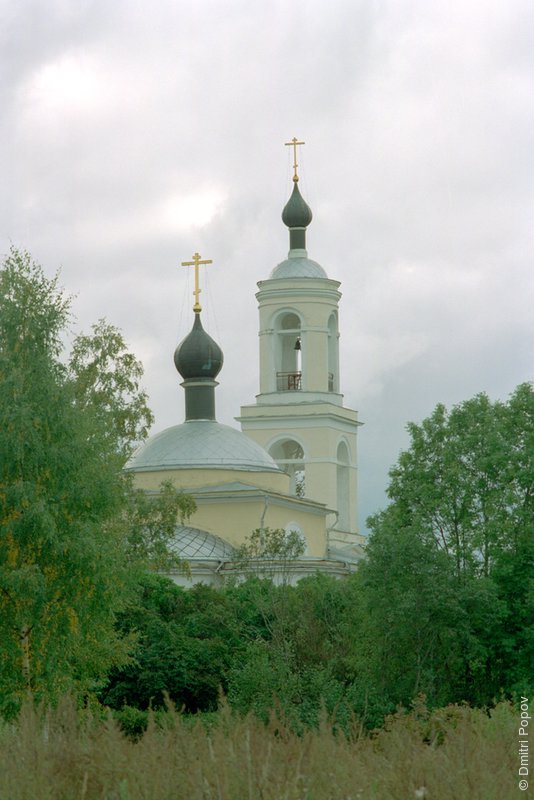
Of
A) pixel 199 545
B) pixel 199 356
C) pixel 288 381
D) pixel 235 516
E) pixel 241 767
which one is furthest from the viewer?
pixel 288 381

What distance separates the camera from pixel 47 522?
2012cm

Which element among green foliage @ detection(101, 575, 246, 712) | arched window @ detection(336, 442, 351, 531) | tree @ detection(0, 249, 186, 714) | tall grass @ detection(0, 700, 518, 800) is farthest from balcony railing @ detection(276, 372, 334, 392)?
tall grass @ detection(0, 700, 518, 800)

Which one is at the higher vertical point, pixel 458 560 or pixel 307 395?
pixel 307 395

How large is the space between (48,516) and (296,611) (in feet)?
39.8

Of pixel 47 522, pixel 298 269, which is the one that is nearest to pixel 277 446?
pixel 298 269

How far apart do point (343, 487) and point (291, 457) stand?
2.18m

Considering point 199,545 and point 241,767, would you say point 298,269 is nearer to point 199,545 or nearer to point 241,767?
point 199,545

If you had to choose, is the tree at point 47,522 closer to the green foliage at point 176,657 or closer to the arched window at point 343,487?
the green foliage at point 176,657

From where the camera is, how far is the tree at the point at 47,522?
67.1ft

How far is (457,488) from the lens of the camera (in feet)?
102

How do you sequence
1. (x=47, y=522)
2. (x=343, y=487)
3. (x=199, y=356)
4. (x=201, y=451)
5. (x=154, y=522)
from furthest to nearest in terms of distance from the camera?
(x=343, y=487), (x=199, y=356), (x=201, y=451), (x=154, y=522), (x=47, y=522)

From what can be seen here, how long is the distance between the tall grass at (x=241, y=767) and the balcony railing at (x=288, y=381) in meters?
47.7

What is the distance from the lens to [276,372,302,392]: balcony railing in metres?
55.6

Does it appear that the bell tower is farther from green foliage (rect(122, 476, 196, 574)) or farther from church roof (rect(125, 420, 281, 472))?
green foliage (rect(122, 476, 196, 574))
